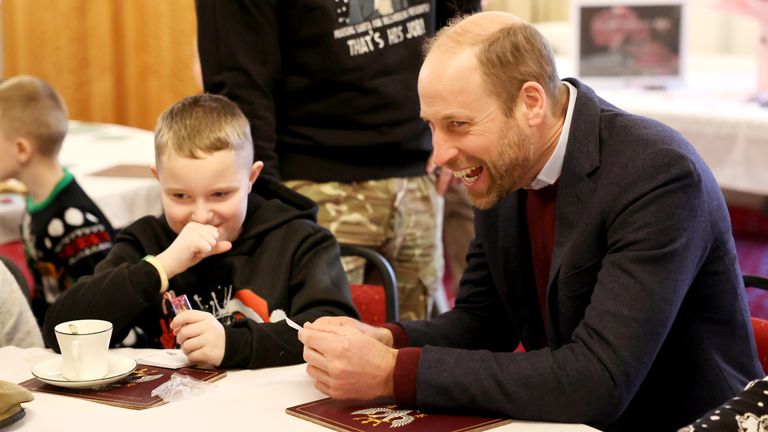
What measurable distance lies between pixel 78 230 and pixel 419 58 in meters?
1.06

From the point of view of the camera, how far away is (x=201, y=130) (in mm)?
2086

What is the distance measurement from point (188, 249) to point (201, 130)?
0.83ft

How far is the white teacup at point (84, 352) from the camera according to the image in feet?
5.46

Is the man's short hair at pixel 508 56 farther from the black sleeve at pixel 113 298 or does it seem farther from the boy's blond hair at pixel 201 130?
the black sleeve at pixel 113 298

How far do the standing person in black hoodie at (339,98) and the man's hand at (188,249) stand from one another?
563 millimetres

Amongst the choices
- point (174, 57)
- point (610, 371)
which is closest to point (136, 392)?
point (610, 371)

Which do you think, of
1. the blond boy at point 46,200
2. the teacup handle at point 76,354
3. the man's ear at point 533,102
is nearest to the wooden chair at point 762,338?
the man's ear at point 533,102

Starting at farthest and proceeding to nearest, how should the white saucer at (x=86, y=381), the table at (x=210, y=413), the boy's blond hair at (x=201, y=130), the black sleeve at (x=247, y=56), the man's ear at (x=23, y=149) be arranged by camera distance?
1. the man's ear at (x=23, y=149)
2. the black sleeve at (x=247, y=56)
3. the boy's blond hair at (x=201, y=130)
4. the white saucer at (x=86, y=381)
5. the table at (x=210, y=413)

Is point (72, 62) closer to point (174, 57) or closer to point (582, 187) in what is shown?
point (174, 57)

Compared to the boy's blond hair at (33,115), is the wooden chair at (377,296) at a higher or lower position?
lower

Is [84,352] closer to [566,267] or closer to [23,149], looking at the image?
[566,267]

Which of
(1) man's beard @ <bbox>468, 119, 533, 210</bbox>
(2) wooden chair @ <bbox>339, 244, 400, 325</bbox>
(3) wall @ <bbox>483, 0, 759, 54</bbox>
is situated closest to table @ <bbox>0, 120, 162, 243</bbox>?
(2) wooden chair @ <bbox>339, 244, 400, 325</bbox>

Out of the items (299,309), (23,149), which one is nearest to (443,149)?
(299,309)

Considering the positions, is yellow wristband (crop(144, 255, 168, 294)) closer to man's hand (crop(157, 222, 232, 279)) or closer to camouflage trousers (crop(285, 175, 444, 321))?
man's hand (crop(157, 222, 232, 279))
